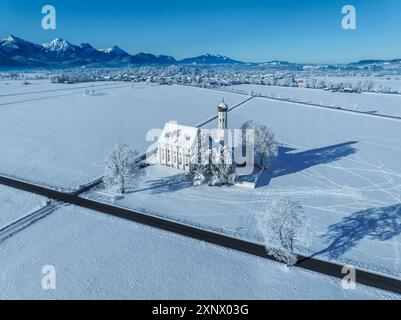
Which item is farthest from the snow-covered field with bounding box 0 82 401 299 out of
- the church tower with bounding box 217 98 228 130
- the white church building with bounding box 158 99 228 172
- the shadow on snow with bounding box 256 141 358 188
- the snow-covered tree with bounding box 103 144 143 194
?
the church tower with bounding box 217 98 228 130

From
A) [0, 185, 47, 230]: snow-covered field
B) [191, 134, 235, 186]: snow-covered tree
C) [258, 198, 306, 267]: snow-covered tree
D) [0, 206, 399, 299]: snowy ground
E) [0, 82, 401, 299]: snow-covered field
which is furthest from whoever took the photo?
[191, 134, 235, 186]: snow-covered tree

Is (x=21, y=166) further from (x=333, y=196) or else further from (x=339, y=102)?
(x=339, y=102)

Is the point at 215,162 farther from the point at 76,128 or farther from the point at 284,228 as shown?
the point at 76,128

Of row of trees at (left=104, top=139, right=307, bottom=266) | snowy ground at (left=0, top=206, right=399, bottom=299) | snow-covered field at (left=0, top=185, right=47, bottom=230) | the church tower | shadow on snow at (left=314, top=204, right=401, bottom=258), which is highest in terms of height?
the church tower

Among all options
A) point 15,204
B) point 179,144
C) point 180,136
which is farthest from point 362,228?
point 15,204

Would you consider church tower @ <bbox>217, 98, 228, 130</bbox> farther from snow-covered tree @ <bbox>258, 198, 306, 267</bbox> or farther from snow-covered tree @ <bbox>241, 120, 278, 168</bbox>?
snow-covered tree @ <bbox>258, 198, 306, 267</bbox>

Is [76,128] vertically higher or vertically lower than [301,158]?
higher

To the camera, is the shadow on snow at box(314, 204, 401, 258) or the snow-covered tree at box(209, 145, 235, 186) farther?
the snow-covered tree at box(209, 145, 235, 186)
